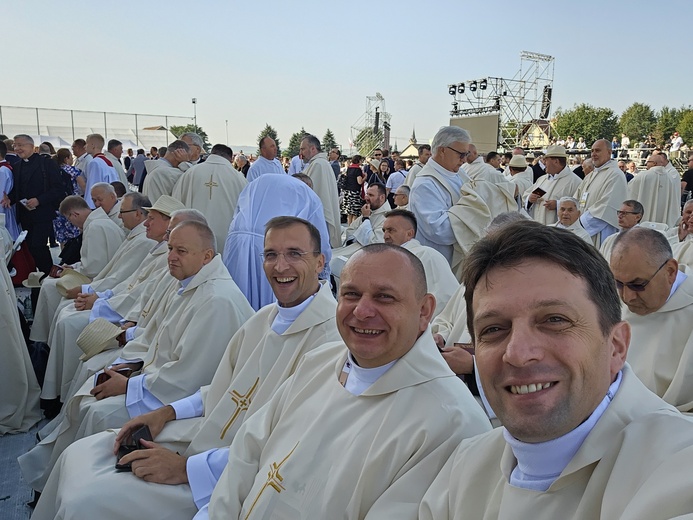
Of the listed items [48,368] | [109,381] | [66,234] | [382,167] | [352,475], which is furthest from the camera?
[382,167]

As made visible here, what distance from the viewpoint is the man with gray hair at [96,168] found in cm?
957

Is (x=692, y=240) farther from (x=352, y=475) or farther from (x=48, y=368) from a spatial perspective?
(x=48, y=368)

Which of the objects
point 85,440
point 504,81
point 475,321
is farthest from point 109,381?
point 504,81

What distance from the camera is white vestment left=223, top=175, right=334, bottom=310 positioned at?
5109 millimetres

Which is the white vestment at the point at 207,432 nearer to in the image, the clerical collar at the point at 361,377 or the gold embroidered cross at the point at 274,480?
the gold embroidered cross at the point at 274,480

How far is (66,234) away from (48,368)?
419 cm

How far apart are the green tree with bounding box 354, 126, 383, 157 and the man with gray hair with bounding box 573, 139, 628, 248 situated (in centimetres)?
2171

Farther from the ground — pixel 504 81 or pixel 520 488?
pixel 504 81

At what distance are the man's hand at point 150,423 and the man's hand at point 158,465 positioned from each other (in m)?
0.23

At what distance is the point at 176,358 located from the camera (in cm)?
383

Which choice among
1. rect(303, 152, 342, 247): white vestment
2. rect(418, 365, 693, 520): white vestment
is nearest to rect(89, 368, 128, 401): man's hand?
rect(418, 365, 693, 520): white vestment

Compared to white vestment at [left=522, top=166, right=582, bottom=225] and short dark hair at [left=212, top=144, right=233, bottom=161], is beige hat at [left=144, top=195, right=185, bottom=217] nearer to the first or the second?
short dark hair at [left=212, top=144, right=233, bottom=161]

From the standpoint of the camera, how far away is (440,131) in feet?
18.2

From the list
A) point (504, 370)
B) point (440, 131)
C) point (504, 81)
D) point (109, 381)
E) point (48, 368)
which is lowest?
point (48, 368)
